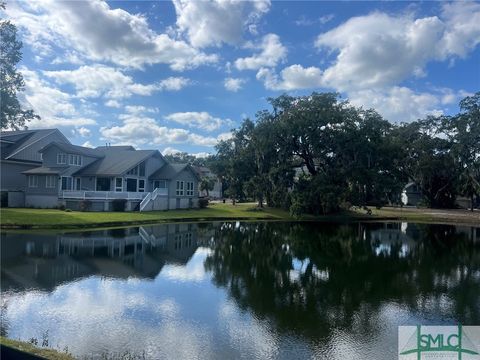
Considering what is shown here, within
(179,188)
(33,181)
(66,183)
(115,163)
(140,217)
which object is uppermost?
(115,163)

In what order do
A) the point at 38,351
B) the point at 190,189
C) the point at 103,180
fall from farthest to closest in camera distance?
the point at 190,189 → the point at 103,180 → the point at 38,351

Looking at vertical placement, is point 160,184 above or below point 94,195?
above

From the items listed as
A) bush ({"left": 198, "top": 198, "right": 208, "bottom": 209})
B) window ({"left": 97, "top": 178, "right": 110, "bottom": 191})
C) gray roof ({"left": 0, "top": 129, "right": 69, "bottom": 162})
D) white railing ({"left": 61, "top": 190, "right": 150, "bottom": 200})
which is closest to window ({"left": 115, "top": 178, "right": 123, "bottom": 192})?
window ({"left": 97, "top": 178, "right": 110, "bottom": 191})

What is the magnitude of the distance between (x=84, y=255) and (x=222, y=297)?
8506 millimetres

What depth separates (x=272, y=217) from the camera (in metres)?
44.6

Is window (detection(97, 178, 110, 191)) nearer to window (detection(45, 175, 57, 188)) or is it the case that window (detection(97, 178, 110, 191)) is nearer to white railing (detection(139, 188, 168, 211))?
window (detection(45, 175, 57, 188))

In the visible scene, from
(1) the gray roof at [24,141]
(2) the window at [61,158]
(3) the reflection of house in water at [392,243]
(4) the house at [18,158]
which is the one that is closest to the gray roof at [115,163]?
(2) the window at [61,158]

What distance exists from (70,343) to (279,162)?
4220 centimetres

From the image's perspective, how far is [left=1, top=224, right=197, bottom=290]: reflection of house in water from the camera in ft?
44.3

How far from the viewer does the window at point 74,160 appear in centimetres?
4084

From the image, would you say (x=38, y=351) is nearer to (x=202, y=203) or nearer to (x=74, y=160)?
(x=74, y=160)

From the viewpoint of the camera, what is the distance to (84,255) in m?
17.3

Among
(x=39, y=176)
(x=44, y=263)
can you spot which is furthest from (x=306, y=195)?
(x=44, y=263)

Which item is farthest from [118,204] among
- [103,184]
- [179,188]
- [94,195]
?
[179,188]
